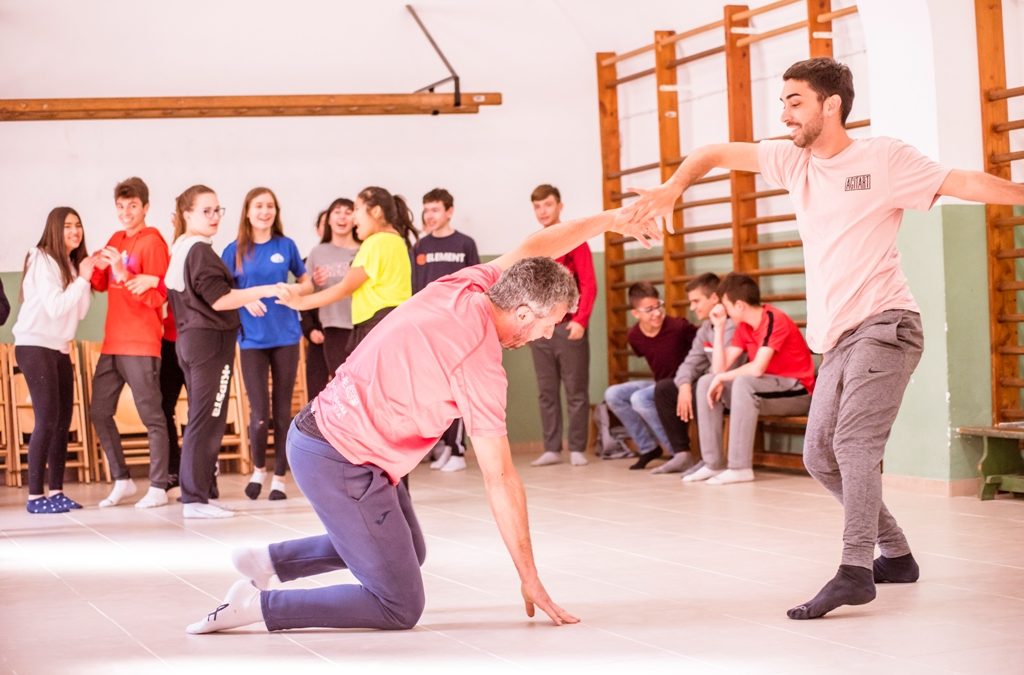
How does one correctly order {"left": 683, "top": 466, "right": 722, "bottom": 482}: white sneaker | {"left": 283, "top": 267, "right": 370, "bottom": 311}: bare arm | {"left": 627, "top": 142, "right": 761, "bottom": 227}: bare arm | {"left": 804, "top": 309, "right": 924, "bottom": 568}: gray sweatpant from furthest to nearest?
{"left": 683, "top": 466, "right": 722, "bottom": 482}: white sneaker
{"left": 283, "top": 267, "right": 370, "bottom": 311}: bare arm
{"left": 627, "top": 142, "right": 761, "bottom": 227}: bare arm
{"left": 804, "top": 309, "right": 924, "bottom": 568}: gray sweatpant

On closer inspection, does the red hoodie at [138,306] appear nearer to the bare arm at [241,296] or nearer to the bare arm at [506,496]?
the bare arm at [241,296]

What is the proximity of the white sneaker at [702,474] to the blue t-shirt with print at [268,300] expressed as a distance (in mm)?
2190

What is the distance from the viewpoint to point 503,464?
3311 mm

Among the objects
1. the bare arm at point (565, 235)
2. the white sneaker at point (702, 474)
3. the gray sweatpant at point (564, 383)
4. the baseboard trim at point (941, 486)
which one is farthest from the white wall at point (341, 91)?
the bare arm at point (565, 235)

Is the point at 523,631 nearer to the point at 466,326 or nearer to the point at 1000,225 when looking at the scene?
the point at 466,326

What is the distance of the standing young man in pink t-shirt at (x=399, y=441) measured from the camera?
131 inches

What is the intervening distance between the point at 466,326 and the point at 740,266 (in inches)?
193

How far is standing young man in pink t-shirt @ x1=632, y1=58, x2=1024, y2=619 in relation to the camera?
151 inches

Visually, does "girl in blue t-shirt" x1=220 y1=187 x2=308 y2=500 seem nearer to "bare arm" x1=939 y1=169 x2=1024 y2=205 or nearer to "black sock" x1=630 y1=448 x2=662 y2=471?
"black sock" x1=630 y1=448 x2=662 y2=471

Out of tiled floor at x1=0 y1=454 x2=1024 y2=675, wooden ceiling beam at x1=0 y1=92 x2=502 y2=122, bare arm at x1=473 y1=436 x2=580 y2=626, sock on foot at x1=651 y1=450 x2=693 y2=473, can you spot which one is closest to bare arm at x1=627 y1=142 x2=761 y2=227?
bare arm at x1=473 y1=436 x2=580 y2=626

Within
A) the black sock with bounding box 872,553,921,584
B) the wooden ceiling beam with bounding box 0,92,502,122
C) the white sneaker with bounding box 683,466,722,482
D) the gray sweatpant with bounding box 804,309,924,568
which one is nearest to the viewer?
the gray sweatpant with bounding box 804,309,924,568

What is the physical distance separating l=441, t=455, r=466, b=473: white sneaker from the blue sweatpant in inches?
177

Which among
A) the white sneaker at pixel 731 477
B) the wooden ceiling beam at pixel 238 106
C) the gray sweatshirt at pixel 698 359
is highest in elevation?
the wooden ceiling beam at pixel 238 106

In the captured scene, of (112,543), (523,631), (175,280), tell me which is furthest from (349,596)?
(175,280)
